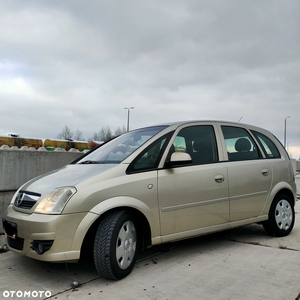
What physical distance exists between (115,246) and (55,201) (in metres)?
0.70

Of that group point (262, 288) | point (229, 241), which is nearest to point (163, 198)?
point (262, 288)

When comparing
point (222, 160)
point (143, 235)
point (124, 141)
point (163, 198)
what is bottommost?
point (143, 235)

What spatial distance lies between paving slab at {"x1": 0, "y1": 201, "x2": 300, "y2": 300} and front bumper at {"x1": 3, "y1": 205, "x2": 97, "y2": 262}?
33 centimetres

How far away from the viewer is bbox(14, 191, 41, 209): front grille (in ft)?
10.4

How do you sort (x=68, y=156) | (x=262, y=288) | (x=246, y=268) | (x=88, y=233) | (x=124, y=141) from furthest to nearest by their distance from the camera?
1. (x=68, y=156)
2. (x=124, y=141)
3. (x=246, y=268)
4. (x=88, y=233)
5. (x=262, y=288)

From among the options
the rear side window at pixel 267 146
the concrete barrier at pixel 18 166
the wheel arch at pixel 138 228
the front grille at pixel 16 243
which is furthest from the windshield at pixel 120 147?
the rear side window at pixel 267 146

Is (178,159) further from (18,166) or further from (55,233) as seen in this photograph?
(18,166)

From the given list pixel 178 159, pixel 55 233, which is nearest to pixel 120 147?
pixel 178 159

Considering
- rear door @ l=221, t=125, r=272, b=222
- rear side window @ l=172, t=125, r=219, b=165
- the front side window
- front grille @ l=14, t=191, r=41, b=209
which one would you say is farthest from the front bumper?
rear door @ l=221, t=125, r=272, b=222

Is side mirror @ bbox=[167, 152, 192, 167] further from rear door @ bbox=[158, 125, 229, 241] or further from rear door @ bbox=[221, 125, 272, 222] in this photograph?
rear door @ bbox=[221, 125, 272, 222]

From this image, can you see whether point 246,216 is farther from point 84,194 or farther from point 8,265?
point 8,265

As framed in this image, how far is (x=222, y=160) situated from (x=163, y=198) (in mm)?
1107

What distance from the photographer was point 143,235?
3508 mm

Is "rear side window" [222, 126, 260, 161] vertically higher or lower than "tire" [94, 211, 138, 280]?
higher
